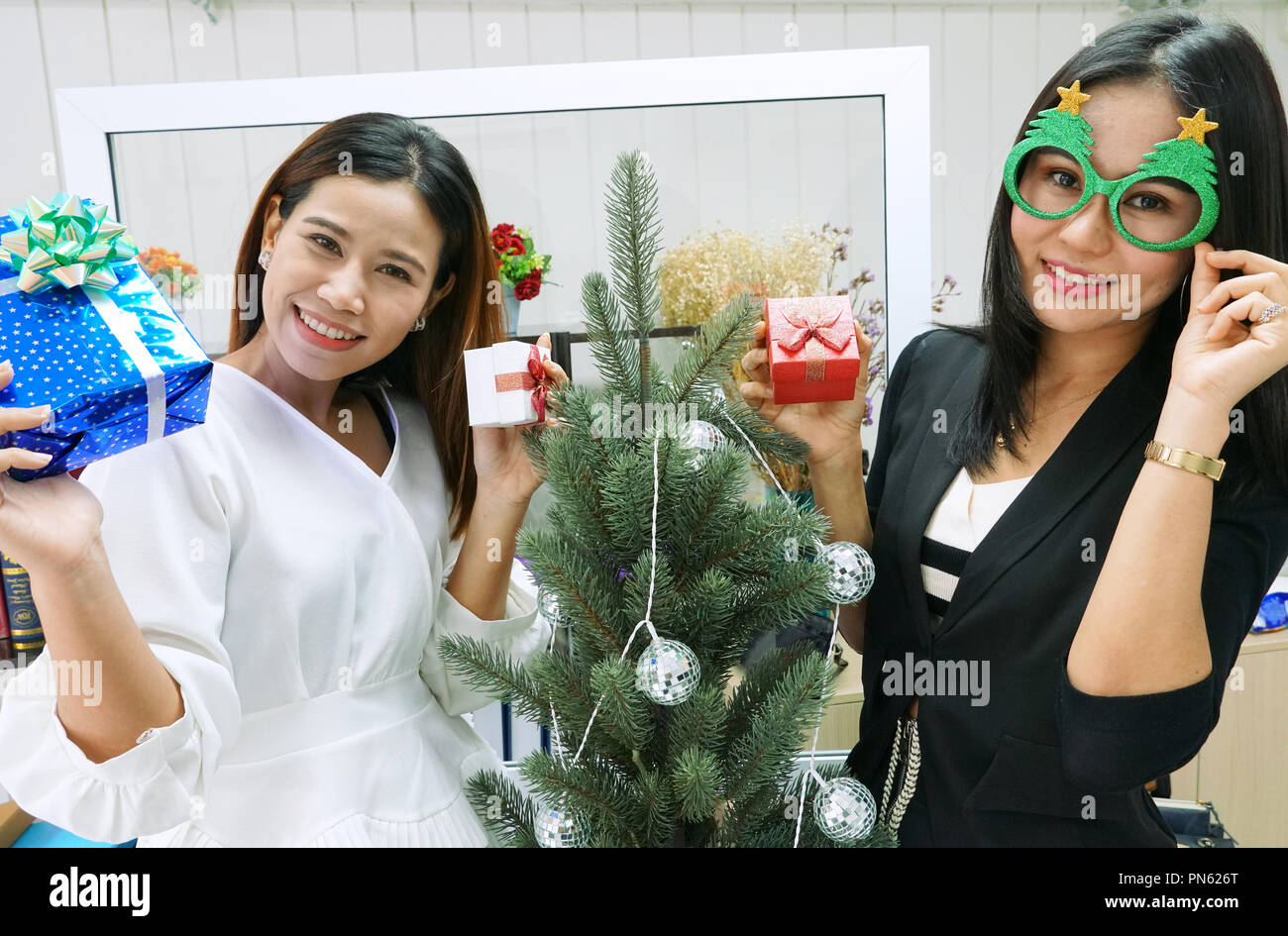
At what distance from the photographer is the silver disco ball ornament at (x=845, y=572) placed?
779 millimetres

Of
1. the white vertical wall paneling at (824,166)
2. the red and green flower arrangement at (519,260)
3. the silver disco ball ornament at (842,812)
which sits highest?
the white vertical wall paneling at (824,166)

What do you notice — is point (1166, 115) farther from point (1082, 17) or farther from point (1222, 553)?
point (1082, 17)

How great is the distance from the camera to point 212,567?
0.86m

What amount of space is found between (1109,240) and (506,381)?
1.93 ft

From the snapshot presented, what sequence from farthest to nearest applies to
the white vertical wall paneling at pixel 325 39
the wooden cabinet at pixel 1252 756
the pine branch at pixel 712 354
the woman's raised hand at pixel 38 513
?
the white vertical wall paneling at pixel 325 39 < the wooden cabinet at pixel 1252 756 < the pine branch at pixel 712 354 < the woman's raised hand at pixel 38 513

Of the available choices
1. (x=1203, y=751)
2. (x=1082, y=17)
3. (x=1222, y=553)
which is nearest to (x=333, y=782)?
(x=1222, y=553)

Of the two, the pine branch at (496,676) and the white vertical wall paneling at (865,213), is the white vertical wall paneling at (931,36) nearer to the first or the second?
the white vertical wall paneling at (865,213)

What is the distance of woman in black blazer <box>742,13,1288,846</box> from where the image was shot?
82 centimetres

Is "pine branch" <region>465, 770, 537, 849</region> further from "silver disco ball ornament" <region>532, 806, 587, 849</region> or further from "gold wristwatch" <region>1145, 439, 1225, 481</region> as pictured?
"gold wristwatch" <region>1145, 439, 1225, 481</region>

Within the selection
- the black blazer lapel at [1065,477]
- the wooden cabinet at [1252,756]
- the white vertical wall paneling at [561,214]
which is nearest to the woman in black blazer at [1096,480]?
the black blazer lapel at [1065,477]

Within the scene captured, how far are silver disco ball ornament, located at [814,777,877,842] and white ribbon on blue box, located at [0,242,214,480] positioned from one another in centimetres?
62

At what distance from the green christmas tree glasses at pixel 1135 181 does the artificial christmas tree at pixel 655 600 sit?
339 mm

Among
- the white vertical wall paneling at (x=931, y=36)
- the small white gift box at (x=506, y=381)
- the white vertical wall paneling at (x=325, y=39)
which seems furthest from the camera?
the white vertical wall paneling at (x=931, y=36)

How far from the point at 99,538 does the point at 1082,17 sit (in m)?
2.91
